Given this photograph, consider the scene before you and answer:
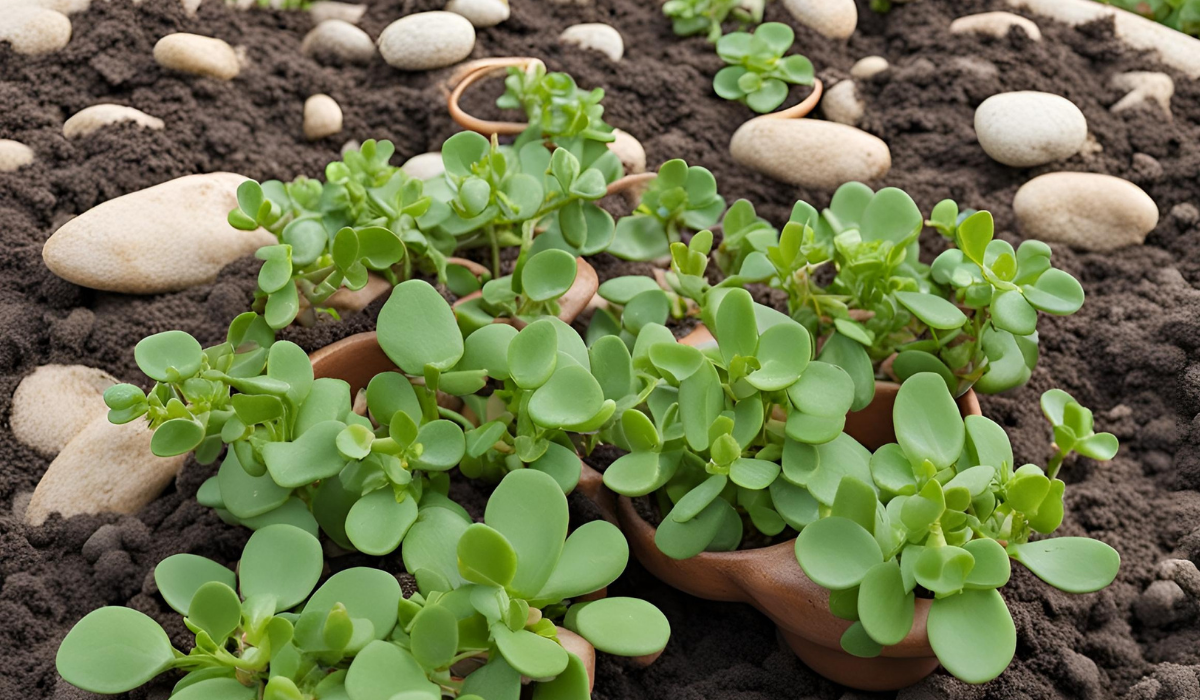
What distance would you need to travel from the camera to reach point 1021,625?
124cm

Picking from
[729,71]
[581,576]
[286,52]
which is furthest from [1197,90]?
[286,52]

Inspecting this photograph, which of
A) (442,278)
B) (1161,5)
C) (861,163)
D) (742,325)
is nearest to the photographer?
(742,325)

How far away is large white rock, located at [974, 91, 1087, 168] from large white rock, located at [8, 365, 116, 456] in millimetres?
1603

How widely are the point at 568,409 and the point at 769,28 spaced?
4.34ft

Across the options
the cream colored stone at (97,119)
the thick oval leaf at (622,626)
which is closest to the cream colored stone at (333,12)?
the cream colored stone at (97,119)

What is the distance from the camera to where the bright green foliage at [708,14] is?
7.27 ft

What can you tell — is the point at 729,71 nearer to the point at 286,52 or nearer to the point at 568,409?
the point at 286,52

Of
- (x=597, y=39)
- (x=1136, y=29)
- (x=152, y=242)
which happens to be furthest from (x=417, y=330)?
(x=1136, y=29)

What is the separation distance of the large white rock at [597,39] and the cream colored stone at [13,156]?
110 cm

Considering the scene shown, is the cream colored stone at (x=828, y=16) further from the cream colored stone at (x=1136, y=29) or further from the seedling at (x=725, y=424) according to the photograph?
the seedling at (x=725, y=424)

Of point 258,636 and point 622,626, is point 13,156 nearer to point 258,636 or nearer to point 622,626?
point 258,636

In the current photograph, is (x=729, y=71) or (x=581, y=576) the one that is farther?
(x=729, y=71)

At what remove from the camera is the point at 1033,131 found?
6.08 ft

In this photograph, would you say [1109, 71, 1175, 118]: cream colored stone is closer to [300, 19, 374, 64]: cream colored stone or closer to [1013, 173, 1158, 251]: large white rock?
[1013, 173, 1158, 251]: large white rock
